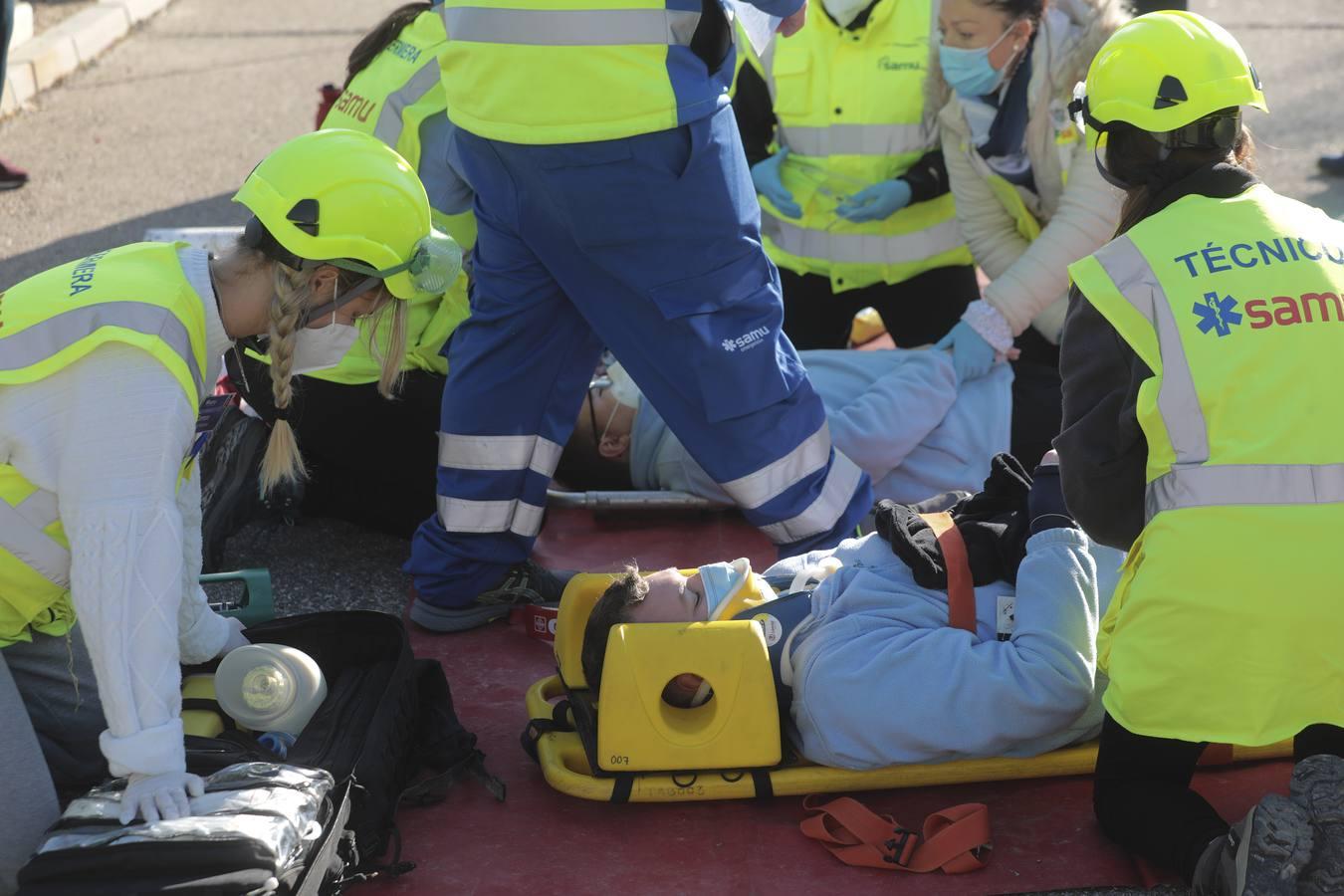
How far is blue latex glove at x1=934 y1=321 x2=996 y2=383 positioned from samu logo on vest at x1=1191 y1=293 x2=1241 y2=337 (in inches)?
64.9

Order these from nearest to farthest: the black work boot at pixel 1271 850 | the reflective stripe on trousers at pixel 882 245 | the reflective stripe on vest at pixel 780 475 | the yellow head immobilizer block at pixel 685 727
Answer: the black work boot at pixel 1271 850, the yellow head immobilizer block at pixel 685 727, the reflective stripe on vest at pixel 780 475, the reflective stripe on trousers at pixel 882 245

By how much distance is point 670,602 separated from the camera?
299cm

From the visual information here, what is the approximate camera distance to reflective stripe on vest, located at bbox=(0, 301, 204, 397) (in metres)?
2.33

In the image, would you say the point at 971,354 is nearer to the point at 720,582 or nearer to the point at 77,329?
the point at 720,582

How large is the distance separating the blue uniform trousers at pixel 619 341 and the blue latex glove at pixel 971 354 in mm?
587

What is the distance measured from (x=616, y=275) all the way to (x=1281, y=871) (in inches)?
66.8

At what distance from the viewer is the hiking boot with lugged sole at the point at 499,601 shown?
11.7ft

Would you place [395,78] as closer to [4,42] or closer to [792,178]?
[792,178]

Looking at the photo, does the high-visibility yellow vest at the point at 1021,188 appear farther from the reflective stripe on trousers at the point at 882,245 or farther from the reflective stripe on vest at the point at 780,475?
the reflective stripe on vest at the point at 780,475

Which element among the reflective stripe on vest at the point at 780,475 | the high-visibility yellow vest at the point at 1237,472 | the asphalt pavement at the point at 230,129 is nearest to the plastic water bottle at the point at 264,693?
the asphalt pavement at the point at 230,129

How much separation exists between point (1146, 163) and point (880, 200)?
5.83 ft

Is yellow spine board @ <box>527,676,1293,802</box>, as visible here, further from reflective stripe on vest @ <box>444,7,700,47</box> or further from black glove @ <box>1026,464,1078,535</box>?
reflective stripe on vest @ <box>444,7,700,47</box>

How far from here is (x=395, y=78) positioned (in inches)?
151

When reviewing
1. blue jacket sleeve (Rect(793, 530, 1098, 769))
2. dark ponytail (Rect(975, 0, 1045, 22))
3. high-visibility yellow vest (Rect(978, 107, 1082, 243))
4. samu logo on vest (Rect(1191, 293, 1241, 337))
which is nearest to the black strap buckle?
blue jacket sleeve (Rect(793, 530, 1098, 769))
